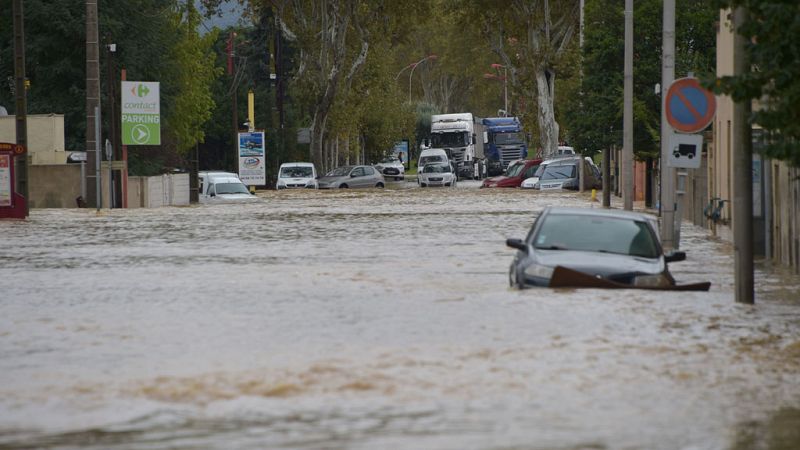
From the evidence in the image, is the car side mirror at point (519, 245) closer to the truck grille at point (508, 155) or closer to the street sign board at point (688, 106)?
the street sign board at point (688, 106)

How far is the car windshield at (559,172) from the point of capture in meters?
66.4

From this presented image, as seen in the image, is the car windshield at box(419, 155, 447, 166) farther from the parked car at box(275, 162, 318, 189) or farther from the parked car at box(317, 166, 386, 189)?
the parked car at box(275, 162, 318, 189)

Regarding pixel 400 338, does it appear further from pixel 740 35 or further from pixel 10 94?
pixel 10 94

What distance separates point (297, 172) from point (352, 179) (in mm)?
2820

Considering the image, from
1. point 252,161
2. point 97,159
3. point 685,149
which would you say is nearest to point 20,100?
point 97,159

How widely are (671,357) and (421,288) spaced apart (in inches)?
312

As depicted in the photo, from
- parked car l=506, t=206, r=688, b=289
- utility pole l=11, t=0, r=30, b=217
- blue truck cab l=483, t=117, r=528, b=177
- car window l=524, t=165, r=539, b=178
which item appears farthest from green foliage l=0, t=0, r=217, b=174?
parked car l=506, t=206, r=688, b=289

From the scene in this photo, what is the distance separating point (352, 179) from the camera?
77875 mm

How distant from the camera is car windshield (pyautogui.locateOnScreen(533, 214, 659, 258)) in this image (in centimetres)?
1977

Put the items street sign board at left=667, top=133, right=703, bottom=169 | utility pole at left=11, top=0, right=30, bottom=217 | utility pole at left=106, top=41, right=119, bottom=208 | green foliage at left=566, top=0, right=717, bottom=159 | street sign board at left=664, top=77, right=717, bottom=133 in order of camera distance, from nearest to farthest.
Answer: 1. street sign board at left=664, top=77, right=717, bottom=133
2. street sign board at left=667, top=133, right=703, bottom=169
3. utility pole at left=11, top=0, right=30, bottom=217
4. green foliage at left=566, top=0, right=717, bottom=159
5. utility pole at left=106, top=41, right=119, bottom=208

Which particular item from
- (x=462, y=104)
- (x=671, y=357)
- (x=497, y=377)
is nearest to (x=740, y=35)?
(x=671, y=357)

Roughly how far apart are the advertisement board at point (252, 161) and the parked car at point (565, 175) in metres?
12.1

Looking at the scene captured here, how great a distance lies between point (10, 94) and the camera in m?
74.5

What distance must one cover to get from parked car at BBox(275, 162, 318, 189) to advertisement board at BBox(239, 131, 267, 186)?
3058mm
